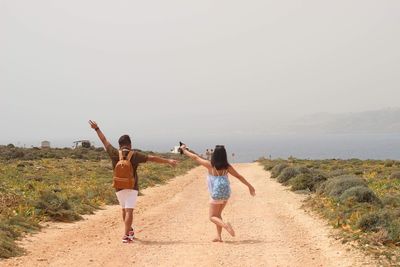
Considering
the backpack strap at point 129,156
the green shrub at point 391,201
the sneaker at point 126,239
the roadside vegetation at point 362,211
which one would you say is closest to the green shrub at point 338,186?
the roadside vegetation at point 362,211

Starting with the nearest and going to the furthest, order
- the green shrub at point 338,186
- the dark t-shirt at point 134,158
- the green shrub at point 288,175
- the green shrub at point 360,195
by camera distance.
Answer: the dark t-shirt at point 134,158, the green shrub at point 360,195, the green shrub at point 338,186, the green shrub at point 288,175

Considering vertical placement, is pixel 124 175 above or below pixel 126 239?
above

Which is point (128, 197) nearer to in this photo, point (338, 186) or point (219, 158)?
point (219, 158)

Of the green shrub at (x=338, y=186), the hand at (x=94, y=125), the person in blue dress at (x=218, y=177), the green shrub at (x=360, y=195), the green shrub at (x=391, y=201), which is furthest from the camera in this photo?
the green shrub at (x=338, y=186)

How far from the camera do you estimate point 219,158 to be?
1047cm

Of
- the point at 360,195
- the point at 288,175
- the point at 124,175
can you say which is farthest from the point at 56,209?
the point at 288,175

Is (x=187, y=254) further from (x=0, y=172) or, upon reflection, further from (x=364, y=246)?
(x=0, y=172)

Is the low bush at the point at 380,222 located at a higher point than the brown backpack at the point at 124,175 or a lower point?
lower

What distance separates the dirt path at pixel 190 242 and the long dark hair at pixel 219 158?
→ 1.69 m

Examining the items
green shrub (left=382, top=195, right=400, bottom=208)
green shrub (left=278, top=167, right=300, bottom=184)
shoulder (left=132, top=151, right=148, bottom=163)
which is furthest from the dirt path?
green shrub (left=278, top=167, right=300, bottom=184)

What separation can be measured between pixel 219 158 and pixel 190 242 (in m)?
2.07

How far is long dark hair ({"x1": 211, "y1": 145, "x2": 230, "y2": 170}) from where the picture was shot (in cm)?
1044

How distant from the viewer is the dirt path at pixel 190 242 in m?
9.18

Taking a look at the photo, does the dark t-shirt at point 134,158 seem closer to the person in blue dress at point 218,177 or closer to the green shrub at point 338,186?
the person in blue dress at point 218,177
